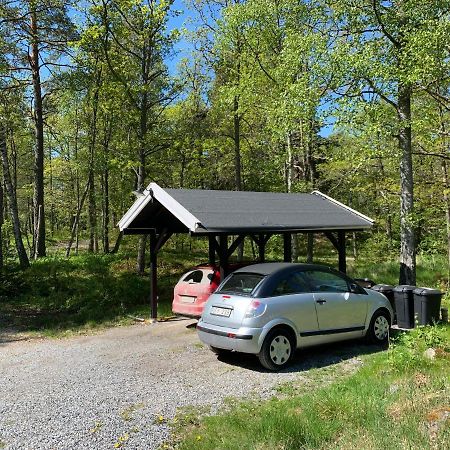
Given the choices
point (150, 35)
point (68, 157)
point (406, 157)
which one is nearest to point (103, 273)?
point (150, 35)

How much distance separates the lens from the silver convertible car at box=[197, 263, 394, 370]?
24.4ft

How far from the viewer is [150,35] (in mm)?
18312

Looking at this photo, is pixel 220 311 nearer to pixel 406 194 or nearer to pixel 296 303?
pixel 296 303

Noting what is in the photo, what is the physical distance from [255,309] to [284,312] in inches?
22.1

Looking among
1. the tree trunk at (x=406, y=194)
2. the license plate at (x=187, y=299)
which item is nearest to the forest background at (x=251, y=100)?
the tree trunk at (x=406, y=194)

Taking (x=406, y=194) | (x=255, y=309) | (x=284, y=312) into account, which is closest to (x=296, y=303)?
(x=284, y=312)

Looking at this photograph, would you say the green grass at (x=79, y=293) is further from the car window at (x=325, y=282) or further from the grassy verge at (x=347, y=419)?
the grassy verge at (x=347, y=419)

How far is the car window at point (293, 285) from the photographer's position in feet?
25.9

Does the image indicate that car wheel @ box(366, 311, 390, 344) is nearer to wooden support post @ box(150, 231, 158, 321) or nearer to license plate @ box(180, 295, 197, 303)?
license plate @ box(180, 295, 197, 303)

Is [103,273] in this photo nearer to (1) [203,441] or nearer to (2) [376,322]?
(2) [376,322]

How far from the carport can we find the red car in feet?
1.25

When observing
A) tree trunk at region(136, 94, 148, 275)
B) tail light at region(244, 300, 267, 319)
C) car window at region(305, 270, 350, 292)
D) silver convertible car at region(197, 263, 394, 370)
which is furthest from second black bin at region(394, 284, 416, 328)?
tree trunk at region(136, 94, 148, 275)

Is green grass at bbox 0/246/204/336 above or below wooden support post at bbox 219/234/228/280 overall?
below

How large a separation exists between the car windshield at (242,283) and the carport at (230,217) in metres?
1.32
